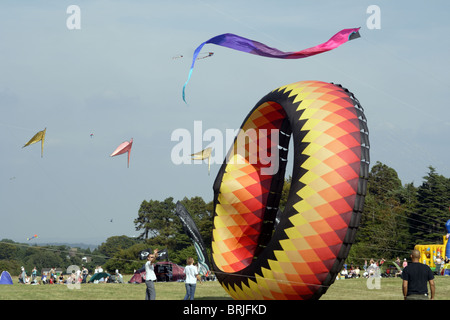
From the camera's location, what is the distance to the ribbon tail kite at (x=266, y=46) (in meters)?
16.1

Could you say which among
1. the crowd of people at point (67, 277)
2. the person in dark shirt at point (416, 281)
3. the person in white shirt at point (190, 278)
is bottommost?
the crowd of people at point (67, 277)

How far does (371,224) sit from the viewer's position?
211 feet

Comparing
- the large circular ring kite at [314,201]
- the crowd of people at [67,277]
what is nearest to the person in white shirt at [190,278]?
the large circular ring kite at [314,201]

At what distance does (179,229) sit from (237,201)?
257 feet

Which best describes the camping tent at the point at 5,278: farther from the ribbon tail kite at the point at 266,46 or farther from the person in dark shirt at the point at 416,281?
the person in dark shirt at the point at 416,281

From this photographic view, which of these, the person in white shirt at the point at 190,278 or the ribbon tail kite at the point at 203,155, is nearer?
the person in white shirt at the point at 190,278

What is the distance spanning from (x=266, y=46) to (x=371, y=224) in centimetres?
5033

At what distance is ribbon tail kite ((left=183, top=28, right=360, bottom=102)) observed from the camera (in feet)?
52.9

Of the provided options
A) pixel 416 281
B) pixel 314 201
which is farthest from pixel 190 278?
pixel 416 281

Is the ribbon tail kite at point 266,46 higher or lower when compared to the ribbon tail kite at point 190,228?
higher

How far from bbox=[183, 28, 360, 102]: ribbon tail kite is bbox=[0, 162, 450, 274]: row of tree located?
42.5 metres

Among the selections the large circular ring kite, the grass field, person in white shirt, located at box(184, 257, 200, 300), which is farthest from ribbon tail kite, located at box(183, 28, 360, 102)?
the grass field

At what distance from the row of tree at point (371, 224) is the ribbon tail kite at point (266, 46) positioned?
4252 cm
